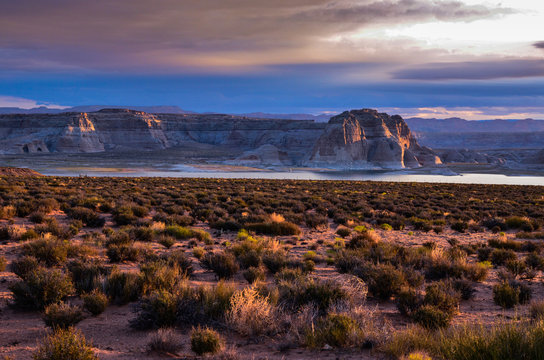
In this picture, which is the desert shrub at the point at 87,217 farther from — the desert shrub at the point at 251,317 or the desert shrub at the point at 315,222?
the desert shrub at the point at 251,317

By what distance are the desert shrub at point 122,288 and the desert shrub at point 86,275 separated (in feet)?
0.55

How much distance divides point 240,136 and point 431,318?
16381 cm

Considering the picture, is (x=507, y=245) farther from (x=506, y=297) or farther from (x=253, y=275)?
(x=253, y=275)

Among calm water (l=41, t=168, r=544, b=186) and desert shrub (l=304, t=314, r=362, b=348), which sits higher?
desert shrub (l=304, t=314, r=362, b=348)

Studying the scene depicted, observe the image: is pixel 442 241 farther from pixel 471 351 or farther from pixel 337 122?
pixel 337 122

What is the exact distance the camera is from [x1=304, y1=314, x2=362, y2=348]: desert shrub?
13.8 feet

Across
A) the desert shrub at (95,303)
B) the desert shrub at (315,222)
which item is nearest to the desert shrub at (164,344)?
the desert shrub at (95,303)

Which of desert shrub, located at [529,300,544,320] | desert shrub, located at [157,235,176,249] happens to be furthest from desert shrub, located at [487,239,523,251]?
desert shrub, located at [157,235,176,249]

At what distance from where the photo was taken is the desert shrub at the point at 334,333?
4215 millimetres

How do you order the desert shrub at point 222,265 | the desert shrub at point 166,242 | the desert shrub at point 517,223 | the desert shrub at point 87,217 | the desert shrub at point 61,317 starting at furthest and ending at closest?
the desert shrub at point 517,223 < the desert shrub at point 87,217 < the desert shrub at point 166,242 < the desert shrub at point 222,265 < the desert shrub at point 61,317

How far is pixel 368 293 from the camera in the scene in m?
6.42

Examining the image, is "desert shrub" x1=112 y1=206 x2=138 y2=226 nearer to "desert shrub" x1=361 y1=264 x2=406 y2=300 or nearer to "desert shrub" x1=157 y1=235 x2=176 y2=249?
"desert shrub" x1=157 y1=235 x2=176 y2=249

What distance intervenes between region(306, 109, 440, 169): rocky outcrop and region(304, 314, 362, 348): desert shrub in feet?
358

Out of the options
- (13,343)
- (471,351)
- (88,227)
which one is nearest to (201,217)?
(88,227)
